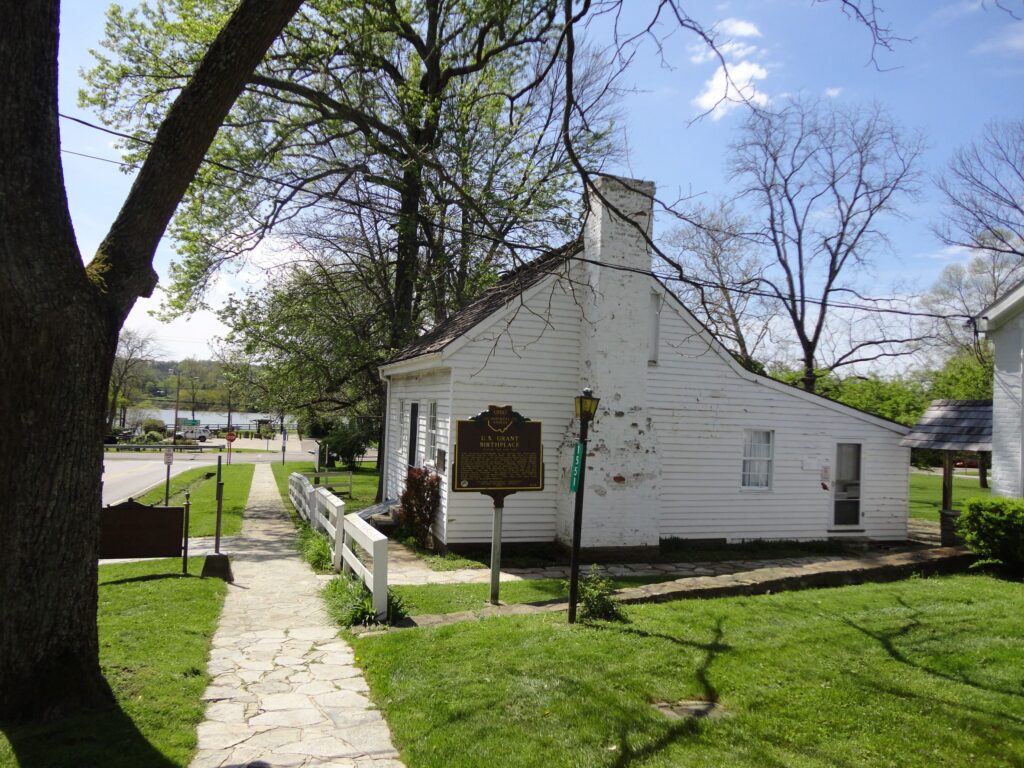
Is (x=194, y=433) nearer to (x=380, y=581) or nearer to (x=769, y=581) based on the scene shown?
(x=380, y=581)

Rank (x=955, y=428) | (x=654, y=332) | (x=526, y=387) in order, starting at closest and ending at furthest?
(x=526, y=387)
(x=654, y=332)
(x=955, y=428)

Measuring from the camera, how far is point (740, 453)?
1389 centimetres

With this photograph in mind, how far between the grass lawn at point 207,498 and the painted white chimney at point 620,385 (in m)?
8.24

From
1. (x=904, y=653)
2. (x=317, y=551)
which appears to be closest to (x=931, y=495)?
(x=904, y=653)

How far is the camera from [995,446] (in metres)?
13.1

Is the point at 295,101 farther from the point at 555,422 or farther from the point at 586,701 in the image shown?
the point at 586,701

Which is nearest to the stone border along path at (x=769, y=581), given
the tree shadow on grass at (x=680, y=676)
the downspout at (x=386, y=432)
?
the tree shadow on grass at (x=680, y=676)

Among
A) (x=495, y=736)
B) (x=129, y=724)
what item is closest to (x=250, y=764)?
(x=129, y=724)

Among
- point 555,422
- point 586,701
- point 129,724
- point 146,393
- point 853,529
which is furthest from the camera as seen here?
point 146,393

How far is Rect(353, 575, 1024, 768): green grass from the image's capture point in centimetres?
436

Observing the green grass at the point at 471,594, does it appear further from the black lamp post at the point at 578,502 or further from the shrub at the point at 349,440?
the shrub at the point at 349,440

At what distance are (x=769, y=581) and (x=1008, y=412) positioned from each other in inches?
287

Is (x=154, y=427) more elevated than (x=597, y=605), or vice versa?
(x=597, y=605)

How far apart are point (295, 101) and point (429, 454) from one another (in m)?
8.63
